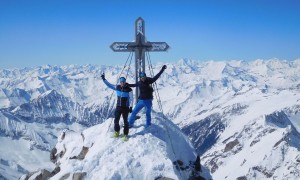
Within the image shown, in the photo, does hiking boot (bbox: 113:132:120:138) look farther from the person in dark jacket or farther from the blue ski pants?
the person in dark jacket

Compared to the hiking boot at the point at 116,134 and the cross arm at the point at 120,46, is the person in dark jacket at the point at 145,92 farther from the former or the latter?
the cross arm at the point at 120,46

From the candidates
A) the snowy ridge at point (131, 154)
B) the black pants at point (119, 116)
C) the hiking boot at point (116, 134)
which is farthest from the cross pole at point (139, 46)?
the hiking boot at point (116, 134)

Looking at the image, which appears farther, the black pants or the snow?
the black pants

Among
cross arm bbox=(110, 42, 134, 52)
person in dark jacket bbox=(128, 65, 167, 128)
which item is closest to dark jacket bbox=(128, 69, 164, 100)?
person in dark jacket bbox=(128, 65, 167, 128)

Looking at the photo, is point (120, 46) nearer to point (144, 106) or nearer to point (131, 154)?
point (144, 106)

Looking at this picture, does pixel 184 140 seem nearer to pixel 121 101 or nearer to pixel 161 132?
pixel 161 132

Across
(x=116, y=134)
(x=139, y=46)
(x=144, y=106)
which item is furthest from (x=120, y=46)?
(x=116, y=134)

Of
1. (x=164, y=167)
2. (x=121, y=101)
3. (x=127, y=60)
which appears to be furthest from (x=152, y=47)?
(x=164, y=167)

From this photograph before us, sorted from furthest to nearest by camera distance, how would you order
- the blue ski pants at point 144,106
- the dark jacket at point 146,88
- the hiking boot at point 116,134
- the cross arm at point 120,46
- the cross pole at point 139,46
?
Result: the cross pole at point 139,46
the cross arm at point 120,46
the blue ski pants at point 144,106
the dark jacket at point 146,88
the hiking boot at point 116,134
